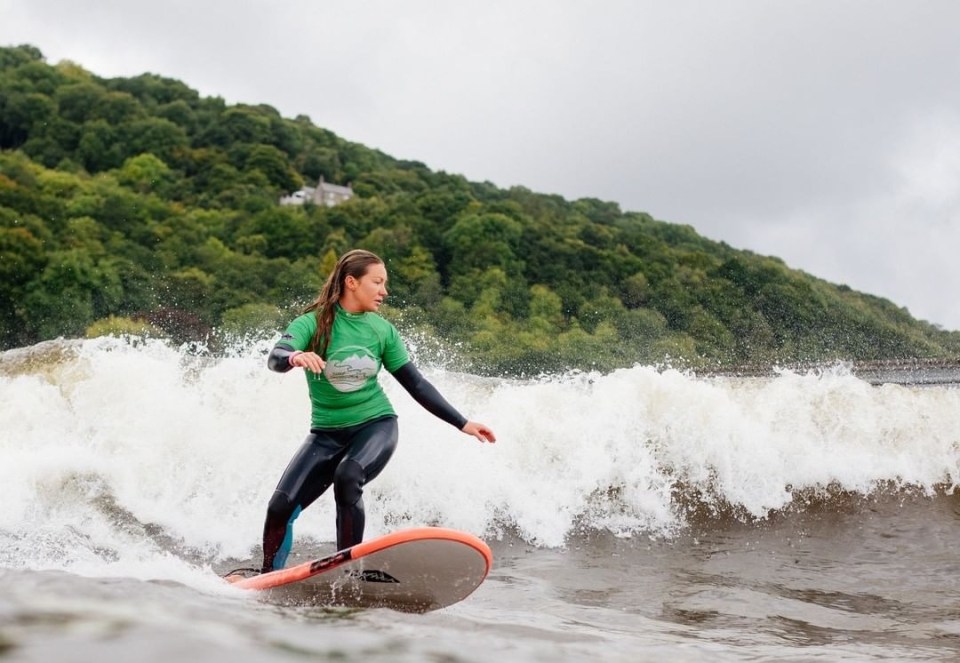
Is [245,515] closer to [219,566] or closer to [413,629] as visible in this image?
[219,566]

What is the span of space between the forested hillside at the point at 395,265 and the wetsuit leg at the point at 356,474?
51160 mm

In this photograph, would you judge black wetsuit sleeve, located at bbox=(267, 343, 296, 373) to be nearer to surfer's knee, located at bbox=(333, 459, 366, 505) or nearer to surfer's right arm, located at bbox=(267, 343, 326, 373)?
surfer's right arm, located at bbox=(267, 343, 326, 373)

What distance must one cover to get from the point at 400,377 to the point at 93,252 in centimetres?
6983

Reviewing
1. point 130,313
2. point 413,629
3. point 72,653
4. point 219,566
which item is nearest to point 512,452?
point 219,566

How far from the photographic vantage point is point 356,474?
13.5ft

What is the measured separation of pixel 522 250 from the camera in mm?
76688

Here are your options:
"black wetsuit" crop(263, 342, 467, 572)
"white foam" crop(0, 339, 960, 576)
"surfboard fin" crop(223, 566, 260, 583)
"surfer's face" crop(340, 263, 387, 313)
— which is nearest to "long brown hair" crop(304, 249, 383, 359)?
"surfer's face" crop(340, 263, 387, 313)

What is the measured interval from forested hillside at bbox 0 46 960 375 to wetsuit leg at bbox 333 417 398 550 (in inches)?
2014

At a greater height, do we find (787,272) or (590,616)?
(787,272)

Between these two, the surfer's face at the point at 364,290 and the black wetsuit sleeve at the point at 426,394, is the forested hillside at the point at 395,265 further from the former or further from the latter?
the surfer's face at the point at 364,290

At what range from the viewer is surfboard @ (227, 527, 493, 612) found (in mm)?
3664

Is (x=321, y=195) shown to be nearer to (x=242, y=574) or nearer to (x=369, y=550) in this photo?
(x=242, y=574)

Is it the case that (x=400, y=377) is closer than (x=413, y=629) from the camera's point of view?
No

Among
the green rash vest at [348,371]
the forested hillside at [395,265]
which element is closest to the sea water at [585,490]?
the green rash vest at [348,371]
